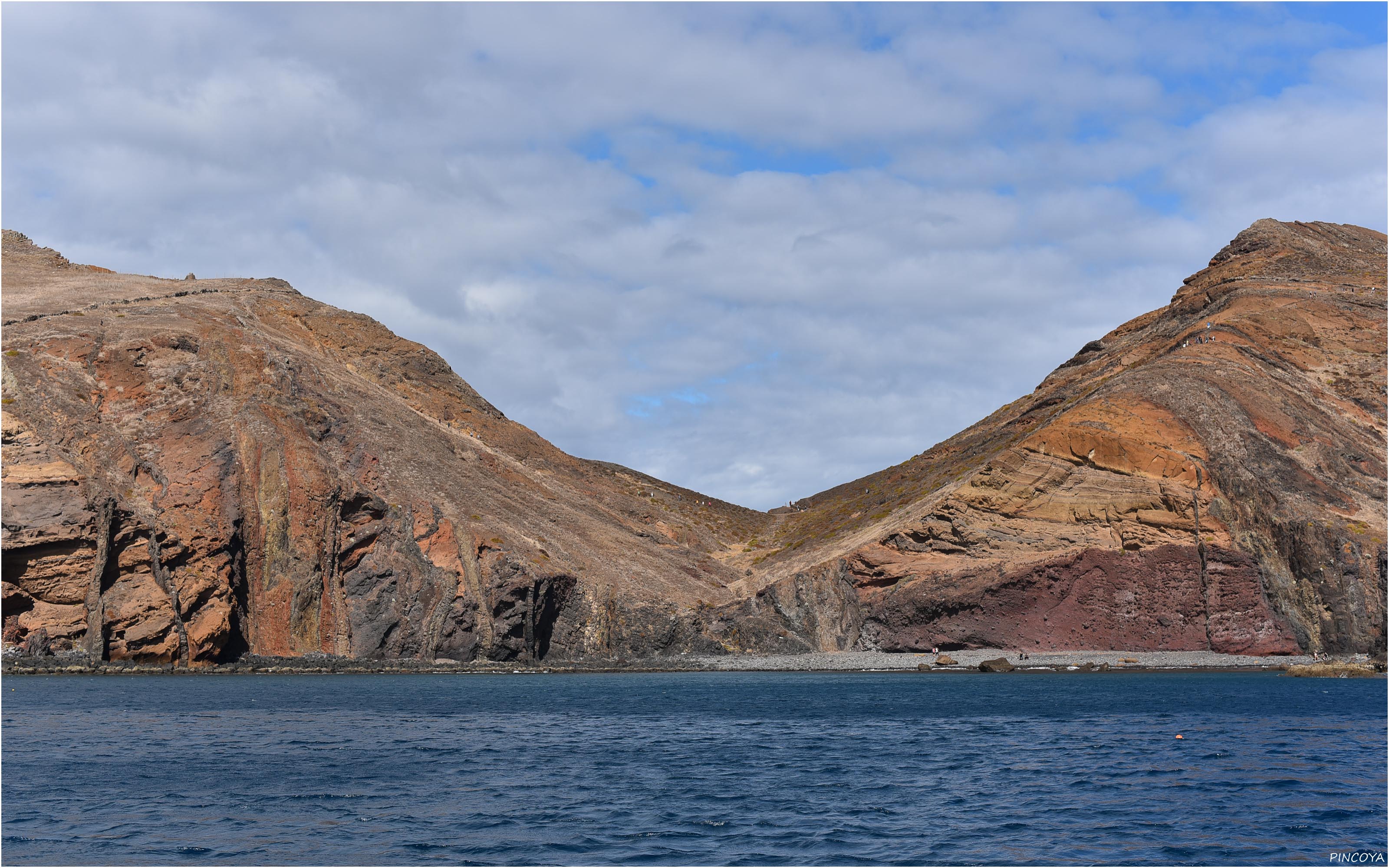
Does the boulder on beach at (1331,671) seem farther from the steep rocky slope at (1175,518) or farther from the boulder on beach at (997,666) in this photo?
the boulder on beach at (997,666)

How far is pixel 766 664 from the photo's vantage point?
96.9 metres

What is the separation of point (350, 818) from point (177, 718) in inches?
1036

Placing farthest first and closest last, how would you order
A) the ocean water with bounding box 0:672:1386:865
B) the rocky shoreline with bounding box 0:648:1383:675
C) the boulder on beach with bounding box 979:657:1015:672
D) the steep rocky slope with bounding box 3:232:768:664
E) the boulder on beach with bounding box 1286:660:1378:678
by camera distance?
the boulder on beach with bounding box 979:657:1015:672, the steep rocky slope with bounding box 3:232:768:664, the rocky shoreline with bounding box 0:648:1383:675, the boulder on beach with bounding box 1286:660:1378:678, the ocean water with bounding box 0:672:1386:865

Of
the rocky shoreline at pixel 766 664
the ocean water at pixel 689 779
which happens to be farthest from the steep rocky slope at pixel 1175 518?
the ocean water at pixel 689 779

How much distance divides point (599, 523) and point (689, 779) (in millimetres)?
79802

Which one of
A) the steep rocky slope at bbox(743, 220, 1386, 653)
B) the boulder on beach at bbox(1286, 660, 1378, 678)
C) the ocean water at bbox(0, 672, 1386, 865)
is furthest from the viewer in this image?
the steep rocky slope at bbox(743, 220, 1386, 653)

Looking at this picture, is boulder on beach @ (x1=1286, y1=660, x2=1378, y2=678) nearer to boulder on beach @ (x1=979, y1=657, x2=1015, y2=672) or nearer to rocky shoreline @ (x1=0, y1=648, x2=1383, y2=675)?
rocky shoreline @ (x1=0, y1=648, x2=1383, y2=675)

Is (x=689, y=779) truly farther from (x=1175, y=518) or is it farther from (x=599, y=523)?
(x=599, y=523)

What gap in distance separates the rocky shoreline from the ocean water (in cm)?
1383

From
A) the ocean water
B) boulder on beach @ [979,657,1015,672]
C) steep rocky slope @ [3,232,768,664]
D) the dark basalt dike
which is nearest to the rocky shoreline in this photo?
boulder on beach @ [979,657,1015,672]

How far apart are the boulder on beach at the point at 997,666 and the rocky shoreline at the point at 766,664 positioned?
260 millimetres

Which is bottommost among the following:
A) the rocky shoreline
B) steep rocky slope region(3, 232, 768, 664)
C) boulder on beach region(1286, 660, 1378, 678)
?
the rocky shoreline

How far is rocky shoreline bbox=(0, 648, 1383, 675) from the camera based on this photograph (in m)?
77.8

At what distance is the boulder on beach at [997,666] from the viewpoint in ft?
284
